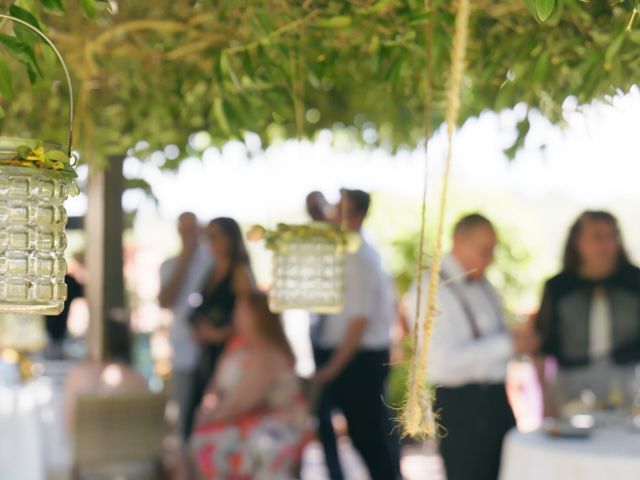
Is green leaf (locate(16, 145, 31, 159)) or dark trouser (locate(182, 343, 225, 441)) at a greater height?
green leaf (locate(16, 145, 31, 159))

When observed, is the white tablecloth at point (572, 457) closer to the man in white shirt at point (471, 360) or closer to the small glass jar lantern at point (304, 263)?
the man in white shirt at point (471, 360)

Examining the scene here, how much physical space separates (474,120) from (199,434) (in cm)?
179

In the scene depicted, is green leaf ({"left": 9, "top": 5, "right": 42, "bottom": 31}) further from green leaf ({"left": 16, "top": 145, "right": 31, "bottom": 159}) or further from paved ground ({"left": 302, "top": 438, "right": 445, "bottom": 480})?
paved ground ({"left": 302, "top": 438, "right": 445, "bottom": 480})

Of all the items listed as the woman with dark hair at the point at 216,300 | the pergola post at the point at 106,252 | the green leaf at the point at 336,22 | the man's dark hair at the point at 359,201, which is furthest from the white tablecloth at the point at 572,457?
the pergola post at the point at 106,252

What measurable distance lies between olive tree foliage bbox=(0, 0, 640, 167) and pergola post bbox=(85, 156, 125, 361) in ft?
5.98

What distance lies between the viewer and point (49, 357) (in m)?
7.86

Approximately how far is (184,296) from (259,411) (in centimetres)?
124

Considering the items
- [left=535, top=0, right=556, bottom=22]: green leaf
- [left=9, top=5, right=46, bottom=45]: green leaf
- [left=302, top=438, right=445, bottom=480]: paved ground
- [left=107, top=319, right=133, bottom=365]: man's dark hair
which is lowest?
[left=302, top=438, right=445, bottom=480]: paved ground

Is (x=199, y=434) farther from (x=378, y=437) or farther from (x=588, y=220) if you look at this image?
(x=588, y=220)

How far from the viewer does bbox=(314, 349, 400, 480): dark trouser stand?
5.01 m

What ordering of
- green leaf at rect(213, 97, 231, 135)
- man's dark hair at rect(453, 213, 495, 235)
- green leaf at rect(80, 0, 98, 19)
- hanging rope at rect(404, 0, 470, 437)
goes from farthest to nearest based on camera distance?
1. man's dark hair at rect(453, 213, 495, 235)
2. green leaf at rect(213, 97, 231, 135)
3. green leaf at rect(80, 0, 98, 19)
4. hanging rope at rect(404, 0, 470, 437)

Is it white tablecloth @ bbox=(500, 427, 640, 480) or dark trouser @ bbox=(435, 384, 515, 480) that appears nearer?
white tablecloth @ bbox=(500, 427, 640, 480)

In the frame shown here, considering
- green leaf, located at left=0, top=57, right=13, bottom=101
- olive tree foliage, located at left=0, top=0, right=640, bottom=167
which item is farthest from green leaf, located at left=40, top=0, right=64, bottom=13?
green leaf, located at left=0, top=57, right=13, bottom=101

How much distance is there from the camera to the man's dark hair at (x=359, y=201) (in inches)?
197
